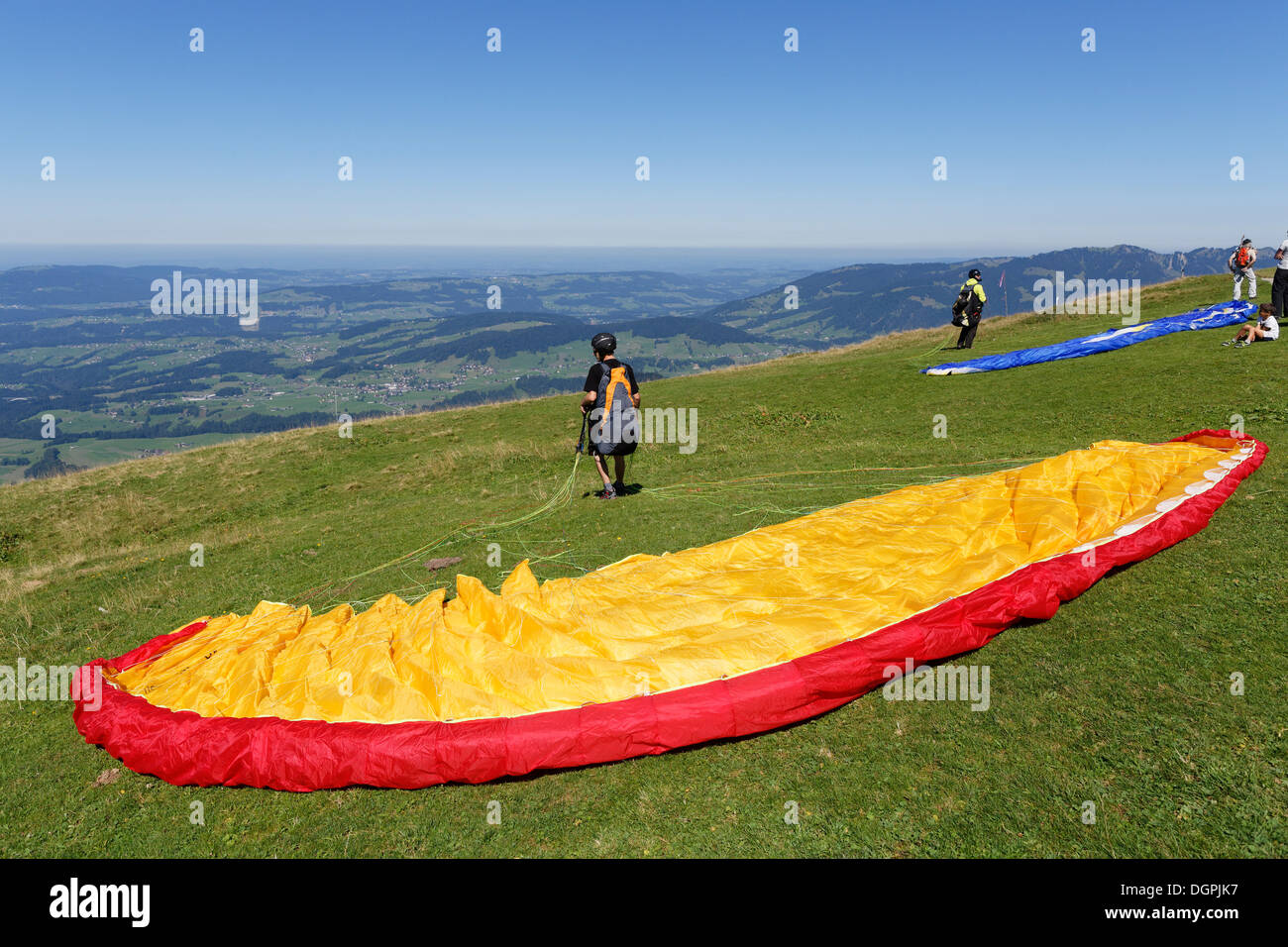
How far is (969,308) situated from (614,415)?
1919cm

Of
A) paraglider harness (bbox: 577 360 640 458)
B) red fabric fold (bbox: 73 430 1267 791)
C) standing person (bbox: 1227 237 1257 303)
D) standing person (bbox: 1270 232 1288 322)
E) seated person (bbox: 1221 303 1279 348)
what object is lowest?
red fabric fold (bbox: 73 430 1267 791)

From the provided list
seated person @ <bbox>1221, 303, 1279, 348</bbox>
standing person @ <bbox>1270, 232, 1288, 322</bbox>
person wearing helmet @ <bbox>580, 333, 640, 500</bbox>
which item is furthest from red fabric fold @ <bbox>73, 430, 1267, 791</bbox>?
standing person @ <bbox>1270, 232, 1288, 322</bbox>

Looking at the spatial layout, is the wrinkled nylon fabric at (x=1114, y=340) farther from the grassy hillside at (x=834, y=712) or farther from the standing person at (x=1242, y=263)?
the grassy hillside at (x=834, y=712)

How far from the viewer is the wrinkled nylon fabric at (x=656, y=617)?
5.77 meters

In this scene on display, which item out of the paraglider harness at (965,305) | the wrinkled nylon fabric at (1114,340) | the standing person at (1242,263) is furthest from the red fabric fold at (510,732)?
the standing person at (1242,263)

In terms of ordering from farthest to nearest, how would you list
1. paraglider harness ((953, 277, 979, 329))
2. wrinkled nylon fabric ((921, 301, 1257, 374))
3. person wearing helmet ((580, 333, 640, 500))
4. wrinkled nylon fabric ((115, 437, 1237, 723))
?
paraglider harness ((953, 277, 979, 329)), wrinkled nylon fabric ((921, 301, 1257, 374)), person wearing helmet ((580, 333, 640, 500)), wrinkled nylon fabric ((115, 437, 1237, 723))

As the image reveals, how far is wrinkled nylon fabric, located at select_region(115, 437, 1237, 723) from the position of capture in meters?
5.77

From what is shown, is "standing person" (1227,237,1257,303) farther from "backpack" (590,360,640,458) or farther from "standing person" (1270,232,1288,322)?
"backpack" (590,360,640,458)

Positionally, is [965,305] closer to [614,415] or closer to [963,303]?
[963,303]

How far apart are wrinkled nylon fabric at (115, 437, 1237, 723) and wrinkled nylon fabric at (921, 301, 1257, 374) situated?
488 inches

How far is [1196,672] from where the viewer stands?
5.48m

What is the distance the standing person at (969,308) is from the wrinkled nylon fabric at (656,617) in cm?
1687
